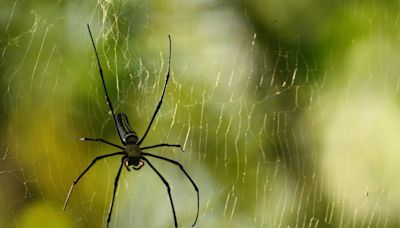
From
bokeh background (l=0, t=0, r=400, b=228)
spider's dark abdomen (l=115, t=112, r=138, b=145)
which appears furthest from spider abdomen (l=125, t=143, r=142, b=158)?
bokeh background (l=0, t=0, r=400, b=228)

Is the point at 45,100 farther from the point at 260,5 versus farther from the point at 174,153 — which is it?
the point at 260,5

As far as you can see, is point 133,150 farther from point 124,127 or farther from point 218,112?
point 218,112

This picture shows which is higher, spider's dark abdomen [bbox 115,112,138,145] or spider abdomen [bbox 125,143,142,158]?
spider's dark abdomen [bbox 115,112,138,145]

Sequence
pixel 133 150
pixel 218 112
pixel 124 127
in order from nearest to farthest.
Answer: pixel 124 127 < pixel 133 150 < pixel 218 112

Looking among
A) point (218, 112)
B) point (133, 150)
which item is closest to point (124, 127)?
point (133, 150)

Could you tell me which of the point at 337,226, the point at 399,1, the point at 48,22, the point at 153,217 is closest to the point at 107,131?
the point at 153,217

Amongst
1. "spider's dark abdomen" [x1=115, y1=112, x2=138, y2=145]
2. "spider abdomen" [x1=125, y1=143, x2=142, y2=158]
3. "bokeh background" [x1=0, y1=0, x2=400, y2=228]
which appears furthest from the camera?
"bokeh background" [x1=0, y1=0, x2=400, y2=228]

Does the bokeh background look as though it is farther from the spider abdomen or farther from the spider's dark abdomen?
the spider's dark abdomen

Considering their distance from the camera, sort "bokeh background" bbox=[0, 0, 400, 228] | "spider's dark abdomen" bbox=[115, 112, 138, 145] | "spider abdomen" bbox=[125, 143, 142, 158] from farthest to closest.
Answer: "bokeh background" bbox=[0, 0, 400, 228], "spider abdomen" bbox=[125, 143, 142, 158], "spider's dark abdomen" bbox=[115, 112, 138, 145]

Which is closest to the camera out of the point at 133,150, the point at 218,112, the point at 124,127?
the point at 124,127

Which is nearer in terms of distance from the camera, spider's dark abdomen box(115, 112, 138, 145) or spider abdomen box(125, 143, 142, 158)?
spider's dark abdomen box(115, 112, 138, 145)
